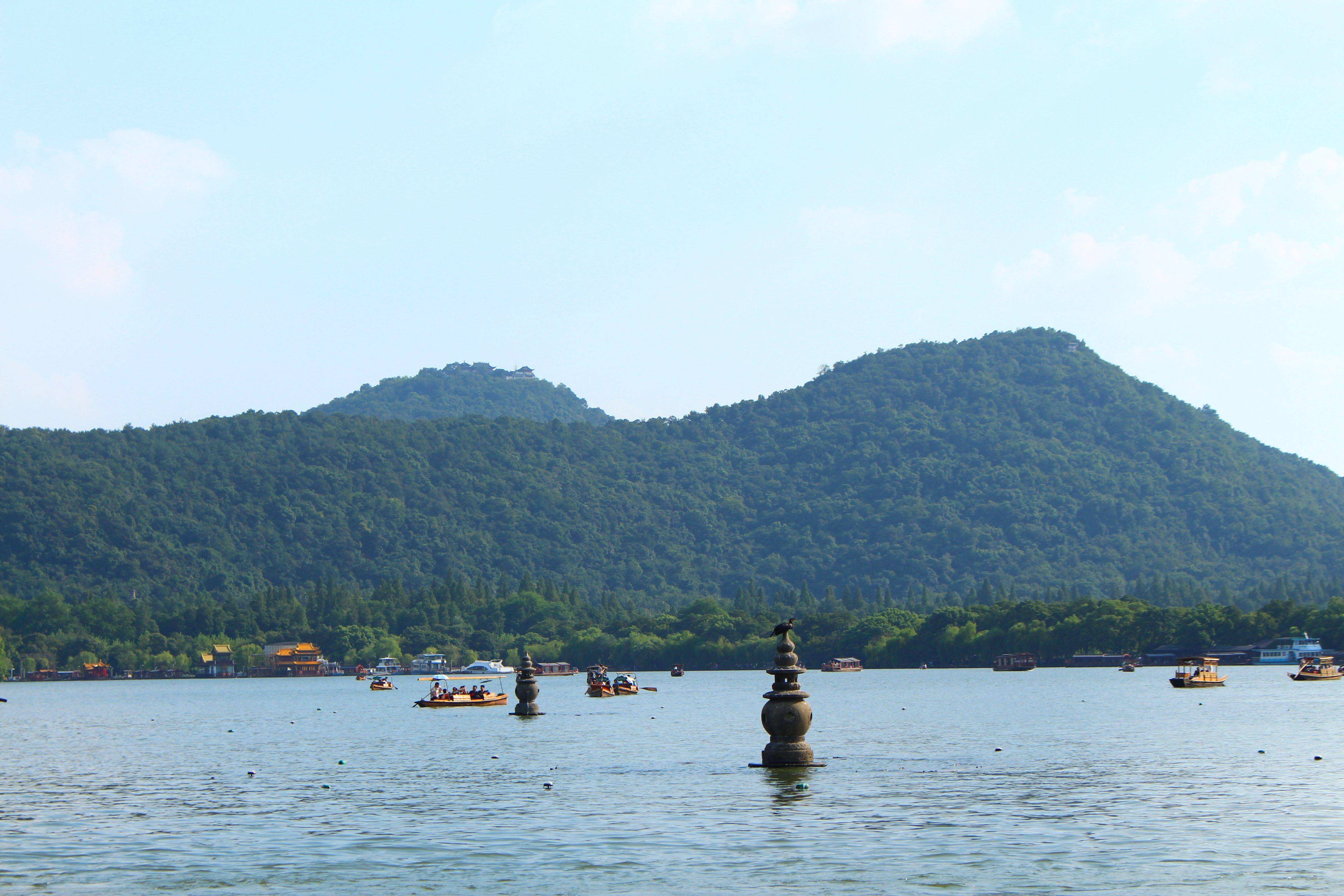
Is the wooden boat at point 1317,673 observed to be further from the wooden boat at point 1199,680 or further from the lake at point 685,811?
the lake at point 685,811

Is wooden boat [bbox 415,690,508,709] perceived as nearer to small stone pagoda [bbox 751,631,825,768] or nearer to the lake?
the lake

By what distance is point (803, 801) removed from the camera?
151 feet

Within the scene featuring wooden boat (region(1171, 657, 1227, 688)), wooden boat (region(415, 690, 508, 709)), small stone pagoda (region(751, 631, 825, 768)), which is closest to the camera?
small stone pagoda (region(751, 631, 825, 768))

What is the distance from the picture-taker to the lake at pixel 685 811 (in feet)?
109

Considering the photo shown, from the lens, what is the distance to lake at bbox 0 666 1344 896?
3312 cm

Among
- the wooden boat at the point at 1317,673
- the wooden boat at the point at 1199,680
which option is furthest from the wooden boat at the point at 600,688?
the wooden boat at the point at 1317,673

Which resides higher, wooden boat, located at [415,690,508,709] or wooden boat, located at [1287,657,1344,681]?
wooden boat, located at [1287,657,1344,681]

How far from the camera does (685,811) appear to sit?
4431 cm

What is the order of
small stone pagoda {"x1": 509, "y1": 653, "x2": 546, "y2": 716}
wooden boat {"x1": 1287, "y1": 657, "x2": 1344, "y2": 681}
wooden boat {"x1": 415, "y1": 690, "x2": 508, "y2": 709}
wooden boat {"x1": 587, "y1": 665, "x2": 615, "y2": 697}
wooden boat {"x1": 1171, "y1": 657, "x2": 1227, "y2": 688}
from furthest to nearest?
wooden boat {"x1": 1287, "y1": 657, "x2": 1344, "y2": 681} → wooden boat {"x1": 587, "y1": 665, "x2": 615, "y2": 697} → wooden boat {"x1": 1171, "y1": 657, "x2": 1227, "y2": 688} → wooden boat {"x1": 415, "y1": 690, "x2": 508, "y2": 709} → small stone pagoda {"x1": 509, "y1": 653, "x2": 546, "y2": 716}

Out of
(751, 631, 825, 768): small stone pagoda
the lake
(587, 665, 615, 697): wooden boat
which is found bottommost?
the lake

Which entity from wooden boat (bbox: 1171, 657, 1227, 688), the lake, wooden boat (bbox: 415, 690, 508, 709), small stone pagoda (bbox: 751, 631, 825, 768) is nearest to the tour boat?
wooden boat (bbox: 415, 690, 508, 709)

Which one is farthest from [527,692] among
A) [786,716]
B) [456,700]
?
[786,716]

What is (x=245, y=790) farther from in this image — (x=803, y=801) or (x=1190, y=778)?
(x=1190, y=778)

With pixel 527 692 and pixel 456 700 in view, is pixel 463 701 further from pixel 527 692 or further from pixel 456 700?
pixel 527 692
